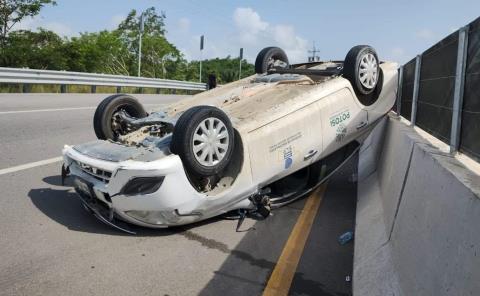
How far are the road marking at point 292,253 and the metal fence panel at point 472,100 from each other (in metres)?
1.56

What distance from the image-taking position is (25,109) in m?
10.2

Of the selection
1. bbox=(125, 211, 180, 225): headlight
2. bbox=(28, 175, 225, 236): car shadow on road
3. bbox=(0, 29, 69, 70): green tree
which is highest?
bbox=(0, 29, 69, 70): green tree

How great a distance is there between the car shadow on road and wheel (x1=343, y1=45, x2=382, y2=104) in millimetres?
2521

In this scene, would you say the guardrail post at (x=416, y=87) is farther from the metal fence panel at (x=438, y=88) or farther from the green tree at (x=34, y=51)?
the green tree at (x=34, y=51)

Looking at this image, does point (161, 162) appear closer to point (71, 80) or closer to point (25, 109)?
point (25, 109)

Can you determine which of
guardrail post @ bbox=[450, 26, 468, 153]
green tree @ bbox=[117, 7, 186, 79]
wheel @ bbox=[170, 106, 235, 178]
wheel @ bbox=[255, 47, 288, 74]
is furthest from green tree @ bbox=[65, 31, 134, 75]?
guardrail post @ bbox=[450, 26, 468, 153]

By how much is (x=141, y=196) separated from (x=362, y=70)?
11.1 feet

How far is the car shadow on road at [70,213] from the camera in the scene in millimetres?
4234

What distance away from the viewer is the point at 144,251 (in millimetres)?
3807

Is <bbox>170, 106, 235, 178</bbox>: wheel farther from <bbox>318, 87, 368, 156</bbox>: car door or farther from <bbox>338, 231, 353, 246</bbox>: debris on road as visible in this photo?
<bbox>318, 87, 368, 156</bbox>: car door

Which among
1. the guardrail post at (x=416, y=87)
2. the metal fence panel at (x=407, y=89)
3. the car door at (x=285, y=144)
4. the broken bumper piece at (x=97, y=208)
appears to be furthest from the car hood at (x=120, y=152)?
the metal fence panel at (x=407, y=89)

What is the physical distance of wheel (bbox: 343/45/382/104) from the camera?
570cm

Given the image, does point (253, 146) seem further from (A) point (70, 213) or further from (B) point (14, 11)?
(B) point (14, 11)

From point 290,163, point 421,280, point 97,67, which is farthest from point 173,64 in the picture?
point 421,280
